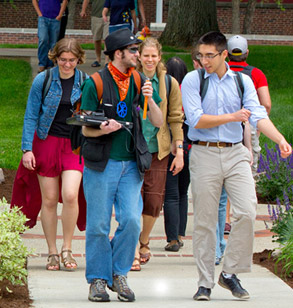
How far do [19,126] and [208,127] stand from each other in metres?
8.18

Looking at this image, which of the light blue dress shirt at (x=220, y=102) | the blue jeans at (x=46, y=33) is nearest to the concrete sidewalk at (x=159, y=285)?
the light blue dress shirt at (x=220, y=102)

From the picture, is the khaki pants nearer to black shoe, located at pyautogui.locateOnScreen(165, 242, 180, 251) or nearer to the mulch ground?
the mulch ground

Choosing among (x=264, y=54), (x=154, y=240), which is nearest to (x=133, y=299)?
(x=154, y=240)

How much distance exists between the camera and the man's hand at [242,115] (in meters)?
5.69

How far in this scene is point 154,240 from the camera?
820 centimetres

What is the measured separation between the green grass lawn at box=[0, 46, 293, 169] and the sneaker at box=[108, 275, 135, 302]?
5.52m

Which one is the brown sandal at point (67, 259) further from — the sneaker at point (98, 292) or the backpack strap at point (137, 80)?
the backpack strap at point (137, 80)

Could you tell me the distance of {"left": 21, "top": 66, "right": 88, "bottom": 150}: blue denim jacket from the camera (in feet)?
22.2

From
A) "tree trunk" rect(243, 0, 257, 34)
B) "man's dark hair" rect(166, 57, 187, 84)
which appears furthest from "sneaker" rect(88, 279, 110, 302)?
"tree trunk" rect(243, 0, 257, 34)

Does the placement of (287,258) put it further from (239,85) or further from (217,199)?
(239,85)

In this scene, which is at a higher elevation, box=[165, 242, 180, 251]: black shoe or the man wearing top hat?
the man wearing top hat

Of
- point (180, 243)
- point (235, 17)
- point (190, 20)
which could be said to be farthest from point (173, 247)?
point (235, 17)

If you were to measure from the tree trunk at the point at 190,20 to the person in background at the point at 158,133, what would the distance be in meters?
14.9

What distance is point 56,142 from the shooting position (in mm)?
6836
